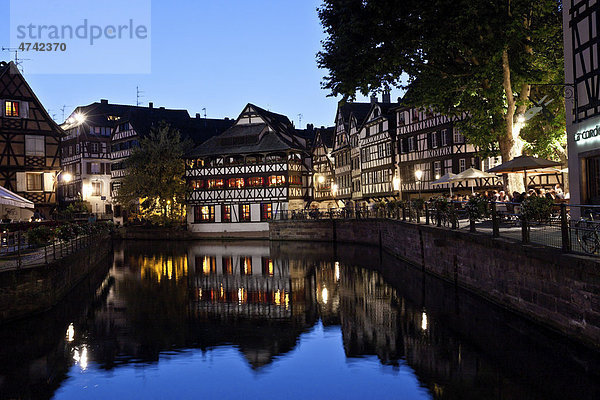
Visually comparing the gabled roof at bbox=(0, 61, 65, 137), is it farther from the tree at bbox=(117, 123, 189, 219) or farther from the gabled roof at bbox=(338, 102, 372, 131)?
the gabled roof at bbox=(338, 102, 372, 131)

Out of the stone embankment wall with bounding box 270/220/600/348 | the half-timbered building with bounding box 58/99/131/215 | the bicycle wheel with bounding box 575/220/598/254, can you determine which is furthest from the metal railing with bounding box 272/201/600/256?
the half-timbered building with bounding box 58/99/131/215

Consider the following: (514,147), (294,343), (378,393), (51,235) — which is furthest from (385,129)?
(378,393)

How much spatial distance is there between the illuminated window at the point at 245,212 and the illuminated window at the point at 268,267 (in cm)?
2019

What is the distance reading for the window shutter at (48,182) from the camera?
41566 mm

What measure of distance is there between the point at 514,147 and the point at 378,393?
16.2 metres

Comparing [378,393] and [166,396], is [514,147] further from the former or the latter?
[166,396]

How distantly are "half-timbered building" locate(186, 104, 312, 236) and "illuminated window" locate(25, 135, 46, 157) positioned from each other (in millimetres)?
18852

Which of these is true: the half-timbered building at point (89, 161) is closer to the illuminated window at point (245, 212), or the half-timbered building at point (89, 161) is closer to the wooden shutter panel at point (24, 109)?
the illuminated window at point (245, 212)

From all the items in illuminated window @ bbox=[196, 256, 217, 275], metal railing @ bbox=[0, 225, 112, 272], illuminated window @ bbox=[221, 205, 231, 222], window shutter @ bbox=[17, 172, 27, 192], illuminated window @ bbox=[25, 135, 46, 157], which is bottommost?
illuminated window @ bbox=[196, 256, 217, 275]

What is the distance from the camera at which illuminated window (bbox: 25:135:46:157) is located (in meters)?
41.4

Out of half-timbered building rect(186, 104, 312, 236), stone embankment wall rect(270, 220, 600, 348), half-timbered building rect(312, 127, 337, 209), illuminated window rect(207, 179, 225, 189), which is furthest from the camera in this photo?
half-timbered building rect(312, 127, 337, 209)

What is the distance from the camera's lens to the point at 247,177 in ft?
186

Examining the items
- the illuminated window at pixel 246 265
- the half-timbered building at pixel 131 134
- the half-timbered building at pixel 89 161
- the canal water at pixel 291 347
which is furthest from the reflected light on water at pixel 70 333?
the half-timbered building at pixel 89 161

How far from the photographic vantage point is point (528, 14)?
22047 millimetres
